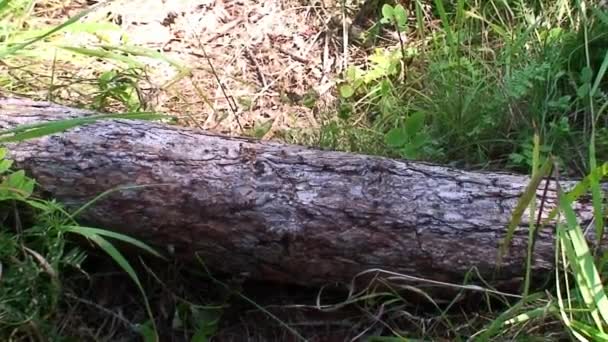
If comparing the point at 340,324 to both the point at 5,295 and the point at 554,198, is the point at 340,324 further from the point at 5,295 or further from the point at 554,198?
the point at 5,295

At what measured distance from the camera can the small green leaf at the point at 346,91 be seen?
232cm

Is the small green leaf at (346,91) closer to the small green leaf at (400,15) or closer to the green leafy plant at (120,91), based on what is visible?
the small green leaf at (400,15)

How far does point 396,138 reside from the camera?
6.57 ft

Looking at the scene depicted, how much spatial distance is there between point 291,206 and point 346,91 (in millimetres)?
837

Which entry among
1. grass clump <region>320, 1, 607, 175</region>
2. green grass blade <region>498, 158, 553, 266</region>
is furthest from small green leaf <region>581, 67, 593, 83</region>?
green grass blade <region>498, 158, 553, 266</region>

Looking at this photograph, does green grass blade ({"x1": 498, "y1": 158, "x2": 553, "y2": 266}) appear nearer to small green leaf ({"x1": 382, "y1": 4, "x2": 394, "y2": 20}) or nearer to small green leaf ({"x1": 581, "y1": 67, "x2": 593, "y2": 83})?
small green leaf ({"x1": 581, "y1": 67, "x2": 593, "y2": 83})

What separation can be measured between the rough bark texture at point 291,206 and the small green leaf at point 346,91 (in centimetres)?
69

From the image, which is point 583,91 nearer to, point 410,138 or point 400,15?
point 410,138

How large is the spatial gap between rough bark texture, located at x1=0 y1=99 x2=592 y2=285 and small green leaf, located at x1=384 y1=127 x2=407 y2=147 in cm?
33

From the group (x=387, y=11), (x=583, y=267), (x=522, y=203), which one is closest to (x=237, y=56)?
(x=387, y=11)

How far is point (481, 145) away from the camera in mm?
2020

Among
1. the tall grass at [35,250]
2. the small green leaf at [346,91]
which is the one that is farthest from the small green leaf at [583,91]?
the tall grass at [35,250]

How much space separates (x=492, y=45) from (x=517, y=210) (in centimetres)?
101

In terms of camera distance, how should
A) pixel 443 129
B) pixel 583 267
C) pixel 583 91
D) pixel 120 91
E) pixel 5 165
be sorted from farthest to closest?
pixel 120 91 → pixel 443 129 → pixel 583 91 → pixel 5 165 → pixel 583 267
